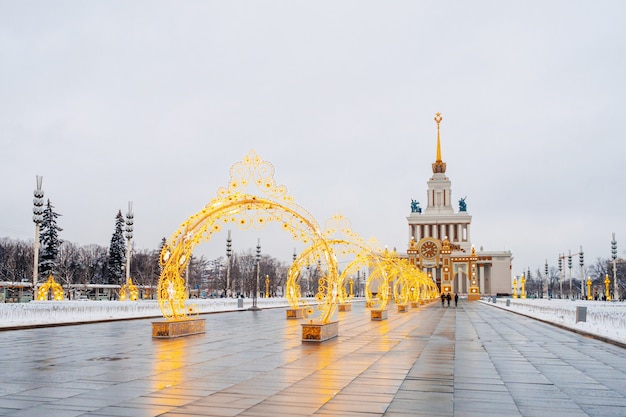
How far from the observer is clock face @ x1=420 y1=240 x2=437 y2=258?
76875 mm

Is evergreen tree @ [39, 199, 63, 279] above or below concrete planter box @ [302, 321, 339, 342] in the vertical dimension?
above

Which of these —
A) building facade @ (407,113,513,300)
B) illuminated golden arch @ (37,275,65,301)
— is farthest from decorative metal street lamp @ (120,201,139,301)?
building facade @ (407,113,513,300)

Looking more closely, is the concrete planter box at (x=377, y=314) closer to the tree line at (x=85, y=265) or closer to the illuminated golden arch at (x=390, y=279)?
the illuminated golden arch at (x=390, y=279)

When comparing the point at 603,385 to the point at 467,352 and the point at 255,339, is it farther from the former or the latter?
the point at 255,339

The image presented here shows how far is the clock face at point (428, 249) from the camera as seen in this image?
76875 mm

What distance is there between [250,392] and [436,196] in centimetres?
12808

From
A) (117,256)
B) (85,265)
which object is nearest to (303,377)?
(117,256)

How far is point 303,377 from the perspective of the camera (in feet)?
33.6

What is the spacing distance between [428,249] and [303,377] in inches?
2698

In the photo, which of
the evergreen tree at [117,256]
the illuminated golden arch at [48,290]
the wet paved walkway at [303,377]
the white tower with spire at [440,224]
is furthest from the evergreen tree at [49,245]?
the white tower with spire at [440,224]

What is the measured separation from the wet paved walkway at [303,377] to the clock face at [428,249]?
5953 cm

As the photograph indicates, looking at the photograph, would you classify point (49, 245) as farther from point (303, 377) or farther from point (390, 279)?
point (303, 377)

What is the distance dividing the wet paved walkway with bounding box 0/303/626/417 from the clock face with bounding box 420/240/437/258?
59529mm

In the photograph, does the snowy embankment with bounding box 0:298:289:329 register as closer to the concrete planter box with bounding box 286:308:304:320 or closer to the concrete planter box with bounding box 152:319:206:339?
the concrete planter box with bounding box 152:319:206:339
